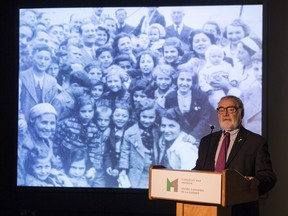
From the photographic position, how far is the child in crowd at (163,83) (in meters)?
5.39

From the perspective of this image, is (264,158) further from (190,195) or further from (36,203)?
(36,203)

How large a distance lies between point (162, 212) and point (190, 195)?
2649 millimetres

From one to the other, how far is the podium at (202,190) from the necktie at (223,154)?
40cm

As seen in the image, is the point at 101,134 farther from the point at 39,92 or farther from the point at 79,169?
the point at 39,92

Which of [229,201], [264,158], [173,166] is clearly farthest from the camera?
[173,166]

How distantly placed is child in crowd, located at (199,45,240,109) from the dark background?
41 centimetres

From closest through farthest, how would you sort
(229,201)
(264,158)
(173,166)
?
1. (229,201)
2. (264,158)
3. (173,166)

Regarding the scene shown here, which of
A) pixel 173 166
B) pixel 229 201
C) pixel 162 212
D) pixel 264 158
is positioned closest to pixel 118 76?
pixel 173 166

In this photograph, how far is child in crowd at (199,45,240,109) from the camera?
17.5ft

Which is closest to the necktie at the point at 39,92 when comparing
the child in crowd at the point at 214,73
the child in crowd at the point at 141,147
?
the child in crowd at the point at 141,147

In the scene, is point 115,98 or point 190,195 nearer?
point 190,195

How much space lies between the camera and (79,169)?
5.49 metres

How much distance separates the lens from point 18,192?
18.6 ft

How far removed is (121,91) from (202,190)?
8.99 ft
